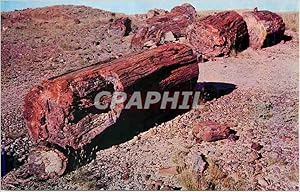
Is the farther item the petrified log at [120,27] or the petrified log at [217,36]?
the petrified log at [217,36]

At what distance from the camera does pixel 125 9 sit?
15.4 ft

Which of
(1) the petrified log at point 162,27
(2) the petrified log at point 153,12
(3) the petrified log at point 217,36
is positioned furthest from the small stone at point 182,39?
(2) the petrified log at point 153,12

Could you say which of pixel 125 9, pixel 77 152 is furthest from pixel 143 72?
pixel 77 152

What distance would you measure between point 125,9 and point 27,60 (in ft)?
3.96

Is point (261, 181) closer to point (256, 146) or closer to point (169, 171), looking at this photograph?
point (256, 146)

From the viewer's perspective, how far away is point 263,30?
22.8ft

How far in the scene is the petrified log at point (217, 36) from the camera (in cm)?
641

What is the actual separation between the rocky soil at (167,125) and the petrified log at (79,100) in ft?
0.75

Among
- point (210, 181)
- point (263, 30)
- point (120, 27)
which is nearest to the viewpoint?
point (210, 181)

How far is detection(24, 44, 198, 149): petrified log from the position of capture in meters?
4.40

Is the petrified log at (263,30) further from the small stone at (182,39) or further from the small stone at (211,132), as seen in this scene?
the small stone at (211,132)

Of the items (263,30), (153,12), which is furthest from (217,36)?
(153,12)

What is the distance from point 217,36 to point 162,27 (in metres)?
0.61

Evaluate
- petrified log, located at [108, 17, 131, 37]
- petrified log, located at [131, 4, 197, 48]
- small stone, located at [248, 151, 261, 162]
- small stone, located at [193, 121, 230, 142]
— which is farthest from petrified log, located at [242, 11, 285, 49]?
small stone, located at [248, 151, 261, 162]
